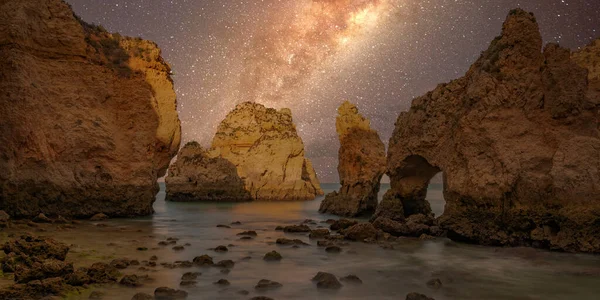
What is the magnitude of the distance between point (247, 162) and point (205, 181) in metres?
6.61

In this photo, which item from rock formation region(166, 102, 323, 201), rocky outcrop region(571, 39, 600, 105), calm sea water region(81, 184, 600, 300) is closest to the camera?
calm sea water region(81, 184, 600, 300)

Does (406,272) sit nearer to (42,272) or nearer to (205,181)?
(42,272)

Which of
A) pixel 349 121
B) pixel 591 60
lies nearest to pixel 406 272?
pixel 591 60

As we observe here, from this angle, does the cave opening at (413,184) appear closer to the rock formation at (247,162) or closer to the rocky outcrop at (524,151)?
the rocky outcrop at (524,151)

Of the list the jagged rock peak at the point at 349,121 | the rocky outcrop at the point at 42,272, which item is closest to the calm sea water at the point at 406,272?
the rocky outcrop at the point at 42,272

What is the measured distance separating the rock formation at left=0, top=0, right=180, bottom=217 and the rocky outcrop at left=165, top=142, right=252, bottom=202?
31865 millimetres

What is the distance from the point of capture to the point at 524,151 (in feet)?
50.5

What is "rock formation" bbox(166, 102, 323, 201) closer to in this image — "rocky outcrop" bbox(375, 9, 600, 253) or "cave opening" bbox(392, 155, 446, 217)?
"cave opening" bbox(392, 155, 446, 217)

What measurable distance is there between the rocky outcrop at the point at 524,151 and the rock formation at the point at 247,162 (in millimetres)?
45542

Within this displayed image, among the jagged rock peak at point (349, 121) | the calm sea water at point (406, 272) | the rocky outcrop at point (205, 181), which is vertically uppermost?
the jagged rock peak at point (349, 121)

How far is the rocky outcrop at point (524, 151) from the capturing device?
14211 millimetres

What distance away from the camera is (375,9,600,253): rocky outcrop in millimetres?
14211

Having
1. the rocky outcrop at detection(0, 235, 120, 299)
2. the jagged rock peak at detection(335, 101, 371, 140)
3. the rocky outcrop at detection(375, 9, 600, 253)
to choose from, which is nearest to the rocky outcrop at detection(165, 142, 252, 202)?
the jagged rock peak at detection(335, 101, 371, 140)

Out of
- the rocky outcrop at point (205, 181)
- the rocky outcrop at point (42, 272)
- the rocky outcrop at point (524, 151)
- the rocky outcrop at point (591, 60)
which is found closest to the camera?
the rocky outcrop at point (42, 272)
